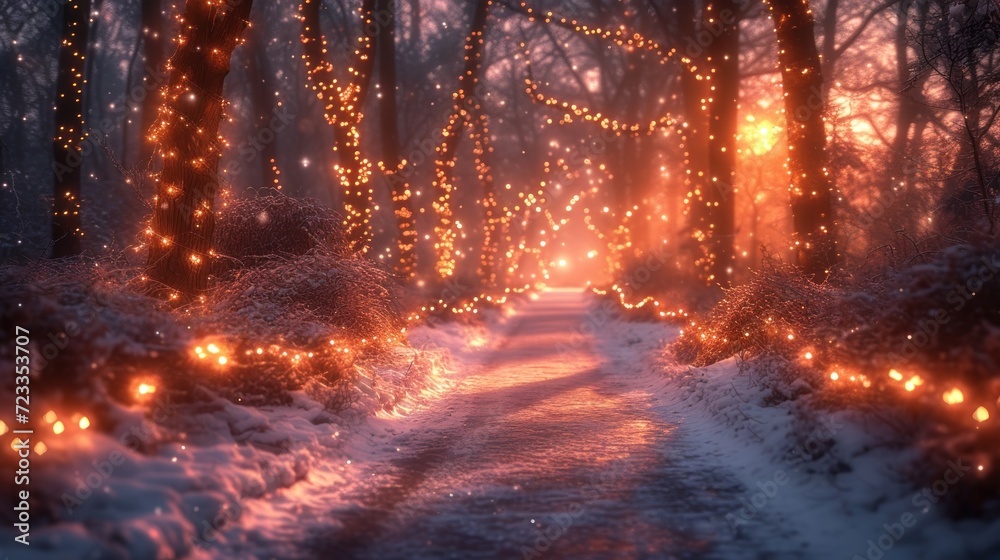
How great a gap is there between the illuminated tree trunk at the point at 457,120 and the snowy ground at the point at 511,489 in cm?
1747

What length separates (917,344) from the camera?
618 cm

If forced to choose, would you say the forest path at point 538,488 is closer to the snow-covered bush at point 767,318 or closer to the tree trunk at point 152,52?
the snow-covered bush at point 767,318

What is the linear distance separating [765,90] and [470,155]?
19.2m

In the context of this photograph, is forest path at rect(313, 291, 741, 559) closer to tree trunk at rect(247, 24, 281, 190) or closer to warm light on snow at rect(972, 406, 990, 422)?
warm light on snow at rect(972, 406, 990, 422)

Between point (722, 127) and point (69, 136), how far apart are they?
15334 millimetres

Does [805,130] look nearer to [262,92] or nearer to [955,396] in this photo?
[955,396]

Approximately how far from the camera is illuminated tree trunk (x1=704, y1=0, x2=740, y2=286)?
1928cm

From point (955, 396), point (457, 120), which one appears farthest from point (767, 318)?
point (457, 120)

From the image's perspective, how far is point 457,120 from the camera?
86.0 ft

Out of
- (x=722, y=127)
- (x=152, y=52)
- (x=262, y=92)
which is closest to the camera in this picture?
(x=722, y=127)

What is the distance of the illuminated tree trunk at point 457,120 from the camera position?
25.8 meters

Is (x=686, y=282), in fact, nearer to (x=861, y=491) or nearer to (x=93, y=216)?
(x=861, y=491)

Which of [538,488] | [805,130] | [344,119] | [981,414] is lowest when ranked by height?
[538,488]

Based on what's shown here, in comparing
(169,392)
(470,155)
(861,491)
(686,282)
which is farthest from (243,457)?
(470,155)
